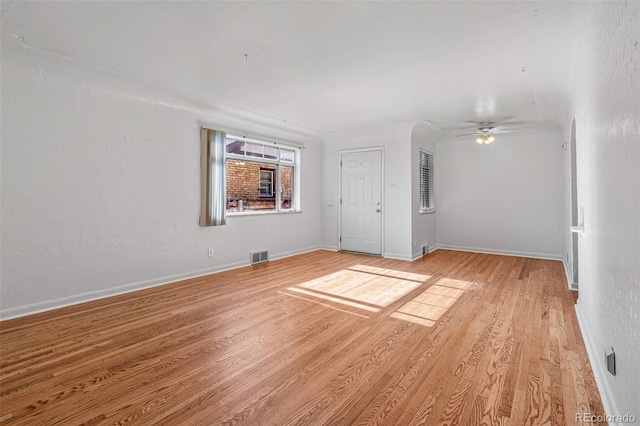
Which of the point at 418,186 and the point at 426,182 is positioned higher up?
the point at 426,182

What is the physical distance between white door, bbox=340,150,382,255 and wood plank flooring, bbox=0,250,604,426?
2.56m

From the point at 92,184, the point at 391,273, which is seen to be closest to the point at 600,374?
the point at 391,273

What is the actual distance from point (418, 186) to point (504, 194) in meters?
1.99

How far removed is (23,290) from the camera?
3.18 metres

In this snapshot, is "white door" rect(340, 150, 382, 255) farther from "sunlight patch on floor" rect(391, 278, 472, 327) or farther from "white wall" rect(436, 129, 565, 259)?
"sunlight patch on floor" rect(391, 278, 472, 327)

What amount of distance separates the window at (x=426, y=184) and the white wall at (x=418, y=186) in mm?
138

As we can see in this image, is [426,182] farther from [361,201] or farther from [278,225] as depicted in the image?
[278,225]

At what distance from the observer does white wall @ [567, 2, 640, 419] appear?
1.25 metres

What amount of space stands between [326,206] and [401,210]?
186cm

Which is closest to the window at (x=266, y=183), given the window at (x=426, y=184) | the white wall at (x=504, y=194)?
the window at (x=426, y=184)

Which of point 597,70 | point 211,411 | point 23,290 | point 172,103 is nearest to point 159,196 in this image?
point 172,103

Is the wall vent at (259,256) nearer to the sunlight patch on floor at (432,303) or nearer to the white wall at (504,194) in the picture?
the sunlight patch on floor at (432,303)

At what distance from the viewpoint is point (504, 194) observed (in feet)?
21.7

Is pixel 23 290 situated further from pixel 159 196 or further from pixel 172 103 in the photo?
pixel 172 103
